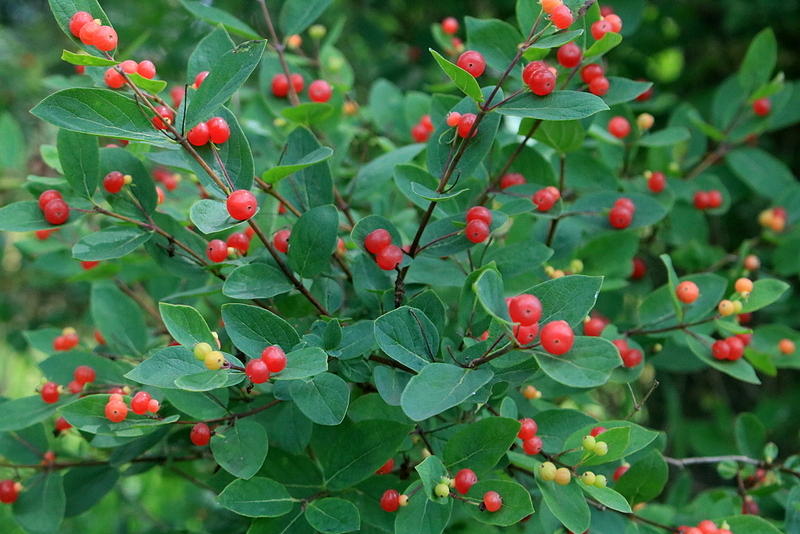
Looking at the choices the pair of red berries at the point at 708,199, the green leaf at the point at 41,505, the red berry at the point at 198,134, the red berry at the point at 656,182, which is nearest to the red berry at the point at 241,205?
the red berry at the point at 198,134

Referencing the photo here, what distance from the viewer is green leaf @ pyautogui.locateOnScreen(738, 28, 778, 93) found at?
5.18ft

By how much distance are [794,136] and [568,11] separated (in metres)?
1.84

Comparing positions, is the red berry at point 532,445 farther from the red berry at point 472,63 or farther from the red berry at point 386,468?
the red berry at point 472,63

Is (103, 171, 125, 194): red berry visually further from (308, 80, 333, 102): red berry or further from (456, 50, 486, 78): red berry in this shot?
(456, 50, 486, 78): red berry

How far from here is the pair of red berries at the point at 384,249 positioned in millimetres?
969

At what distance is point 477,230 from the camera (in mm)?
970

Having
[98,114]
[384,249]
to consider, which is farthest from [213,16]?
[384,249]

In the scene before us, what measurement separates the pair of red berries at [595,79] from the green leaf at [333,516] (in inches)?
26.2

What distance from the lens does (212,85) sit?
90 centimetres

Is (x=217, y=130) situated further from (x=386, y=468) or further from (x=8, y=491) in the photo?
(x=8, y=491)

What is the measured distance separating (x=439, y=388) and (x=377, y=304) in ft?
0.80

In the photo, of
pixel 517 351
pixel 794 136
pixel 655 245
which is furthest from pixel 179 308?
pixel 794 136

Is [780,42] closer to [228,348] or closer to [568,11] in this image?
[568,11]

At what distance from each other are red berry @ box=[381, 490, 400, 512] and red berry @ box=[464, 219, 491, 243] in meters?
0.34
